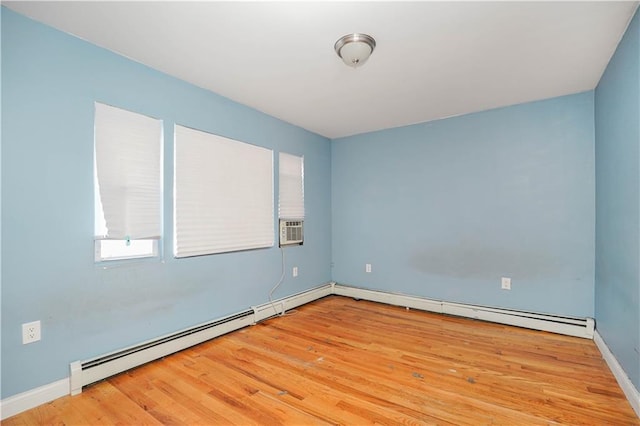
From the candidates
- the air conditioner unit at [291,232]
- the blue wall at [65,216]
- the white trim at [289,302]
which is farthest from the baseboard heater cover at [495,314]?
the blue wall at [65,216]

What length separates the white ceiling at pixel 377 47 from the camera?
1.70 m

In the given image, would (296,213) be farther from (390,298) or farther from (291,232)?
(390,298)

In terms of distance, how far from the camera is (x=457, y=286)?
341cm

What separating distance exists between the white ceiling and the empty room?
0.02 m

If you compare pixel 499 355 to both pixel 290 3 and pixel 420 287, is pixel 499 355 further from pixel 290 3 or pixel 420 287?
pixel 290 3

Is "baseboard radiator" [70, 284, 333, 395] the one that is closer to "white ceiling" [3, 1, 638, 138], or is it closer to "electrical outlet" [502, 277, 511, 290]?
"white ceiling" [3, 1, 638, 138]

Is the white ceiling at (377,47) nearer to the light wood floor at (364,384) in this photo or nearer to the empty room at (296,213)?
the empty room at (296,213)

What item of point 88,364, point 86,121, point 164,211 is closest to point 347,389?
point 88,364

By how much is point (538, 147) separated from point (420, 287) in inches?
78.6

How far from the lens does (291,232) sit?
A: 12.2 ft

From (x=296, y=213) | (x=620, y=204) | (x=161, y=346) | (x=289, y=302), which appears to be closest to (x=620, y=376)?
(x=620, y=204)

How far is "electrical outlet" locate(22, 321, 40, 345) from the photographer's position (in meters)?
1.72

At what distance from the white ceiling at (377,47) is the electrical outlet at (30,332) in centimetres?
184

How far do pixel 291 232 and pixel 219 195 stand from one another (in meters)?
1.13
